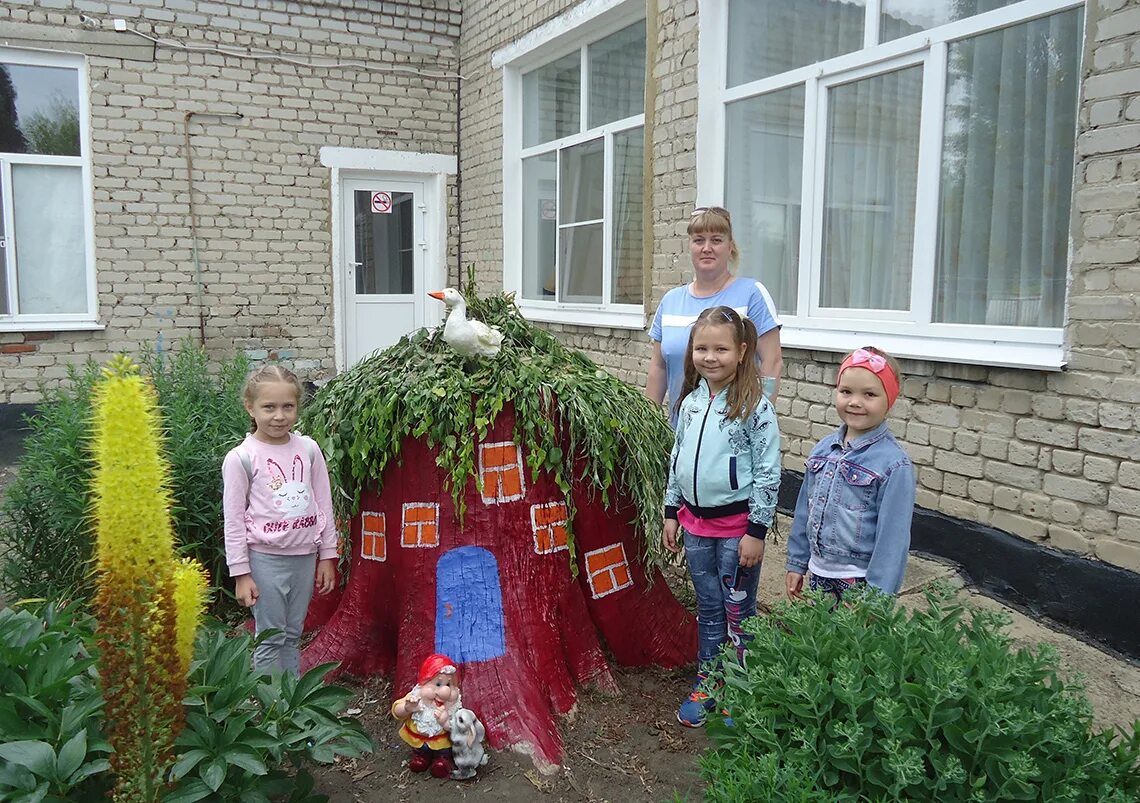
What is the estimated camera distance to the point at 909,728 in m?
1.81

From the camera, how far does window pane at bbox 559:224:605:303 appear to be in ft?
25.7

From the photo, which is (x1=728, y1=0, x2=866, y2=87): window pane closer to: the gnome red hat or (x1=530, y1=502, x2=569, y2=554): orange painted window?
(x1=530, y1=502, x2=569, y2=554): orange painted window

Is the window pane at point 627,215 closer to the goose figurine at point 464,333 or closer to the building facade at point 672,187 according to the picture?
the building facade at point 672,187

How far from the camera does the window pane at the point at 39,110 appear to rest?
791cm

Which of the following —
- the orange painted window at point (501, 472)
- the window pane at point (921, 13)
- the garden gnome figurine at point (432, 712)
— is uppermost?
the window pane at point (921, 13)

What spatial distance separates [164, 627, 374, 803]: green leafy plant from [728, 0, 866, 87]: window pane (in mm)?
4553

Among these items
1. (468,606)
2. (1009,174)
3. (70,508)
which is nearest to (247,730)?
(468,606)

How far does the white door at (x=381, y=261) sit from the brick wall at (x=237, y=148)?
13.2 inches

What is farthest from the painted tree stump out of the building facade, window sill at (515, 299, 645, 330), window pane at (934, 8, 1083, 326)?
window sill at (515, 299, 645, 330)

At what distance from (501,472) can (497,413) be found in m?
0.20

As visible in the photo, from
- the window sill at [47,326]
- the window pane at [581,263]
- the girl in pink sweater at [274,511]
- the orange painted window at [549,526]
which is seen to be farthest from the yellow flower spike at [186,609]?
the window sill at [47,326]

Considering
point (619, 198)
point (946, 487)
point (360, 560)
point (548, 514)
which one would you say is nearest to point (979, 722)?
point (548, 514)

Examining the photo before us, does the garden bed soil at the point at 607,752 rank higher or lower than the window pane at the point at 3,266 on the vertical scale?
→ lower

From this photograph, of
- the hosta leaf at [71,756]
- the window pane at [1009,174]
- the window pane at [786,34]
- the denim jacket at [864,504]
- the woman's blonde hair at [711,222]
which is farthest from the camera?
the window pane at [786,34]
